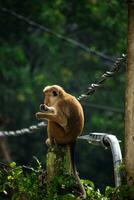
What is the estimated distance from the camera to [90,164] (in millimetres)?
20578

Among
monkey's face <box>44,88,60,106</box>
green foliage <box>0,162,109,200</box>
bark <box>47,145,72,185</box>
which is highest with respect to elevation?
monkey's face <box>44,88,60,106</box>

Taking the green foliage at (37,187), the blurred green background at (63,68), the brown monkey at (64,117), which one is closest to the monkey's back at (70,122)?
the brown monkey at (64,117)

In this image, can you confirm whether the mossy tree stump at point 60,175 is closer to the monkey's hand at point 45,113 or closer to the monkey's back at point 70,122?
the monkey's back at point 70,122

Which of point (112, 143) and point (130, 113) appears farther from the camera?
point (112, 143)

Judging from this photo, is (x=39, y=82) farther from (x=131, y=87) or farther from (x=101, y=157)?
(x=131, y=87)

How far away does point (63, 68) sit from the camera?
21.5 metres

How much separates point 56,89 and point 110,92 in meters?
13.2

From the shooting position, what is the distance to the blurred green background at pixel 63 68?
1928cm

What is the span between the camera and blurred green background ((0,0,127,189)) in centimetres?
1928

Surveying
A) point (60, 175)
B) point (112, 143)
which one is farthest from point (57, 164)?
point (112, 143)

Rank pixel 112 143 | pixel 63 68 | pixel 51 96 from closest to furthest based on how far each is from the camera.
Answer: pixel 112 143, pixel 51 96, pixel 63 68

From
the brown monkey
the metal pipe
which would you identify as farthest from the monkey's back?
the metal pipe

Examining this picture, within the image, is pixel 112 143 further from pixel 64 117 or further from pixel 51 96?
pixel 51 96

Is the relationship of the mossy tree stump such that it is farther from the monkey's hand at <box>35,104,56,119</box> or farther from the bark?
the monkey's hand at <box>35,104,56,119</box>
